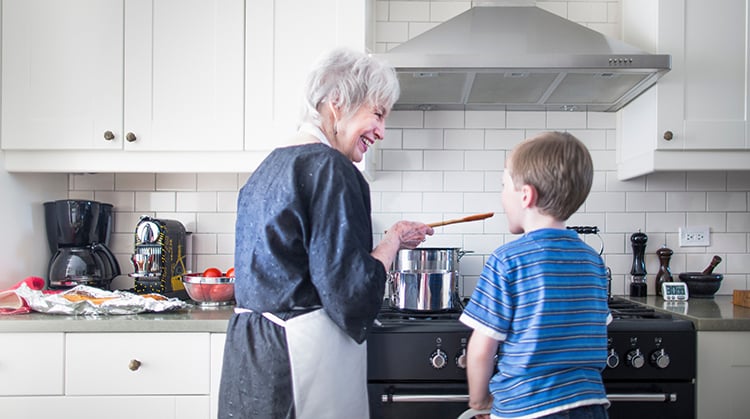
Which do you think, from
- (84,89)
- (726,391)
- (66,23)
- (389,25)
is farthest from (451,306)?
(66,23)

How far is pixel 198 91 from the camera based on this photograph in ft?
6.43

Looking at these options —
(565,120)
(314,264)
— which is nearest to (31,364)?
(314,264)

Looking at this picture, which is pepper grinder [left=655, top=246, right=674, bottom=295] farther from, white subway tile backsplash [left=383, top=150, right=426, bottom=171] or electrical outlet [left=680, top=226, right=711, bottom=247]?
white subway tile backsplash [left=383, top=150, right=426, bottom=171]

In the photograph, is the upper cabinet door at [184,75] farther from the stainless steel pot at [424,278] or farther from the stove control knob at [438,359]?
the stove control knob at [438,359]

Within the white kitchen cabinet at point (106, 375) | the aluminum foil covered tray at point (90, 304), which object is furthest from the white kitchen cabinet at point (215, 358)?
the aluminum foil covered tray at point (90, 304)

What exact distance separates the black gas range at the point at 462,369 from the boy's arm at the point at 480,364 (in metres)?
0.35

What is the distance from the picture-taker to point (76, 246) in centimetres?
212

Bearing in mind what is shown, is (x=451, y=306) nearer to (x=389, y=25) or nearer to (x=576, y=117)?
(x=576, y=117)

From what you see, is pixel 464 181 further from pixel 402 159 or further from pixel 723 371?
pixel 723 371

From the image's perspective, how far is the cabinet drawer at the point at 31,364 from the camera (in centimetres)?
163

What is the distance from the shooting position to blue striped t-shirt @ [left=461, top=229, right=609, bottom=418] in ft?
3.66

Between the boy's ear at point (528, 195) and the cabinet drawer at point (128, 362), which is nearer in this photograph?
the boy's ear at point (528, 195)

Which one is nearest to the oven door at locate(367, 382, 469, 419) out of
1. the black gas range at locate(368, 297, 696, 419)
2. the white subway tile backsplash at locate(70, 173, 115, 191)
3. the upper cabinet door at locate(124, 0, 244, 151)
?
the black gas range at locate(368, 297, 696, 419)

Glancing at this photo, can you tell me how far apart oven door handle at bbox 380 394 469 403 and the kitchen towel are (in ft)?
3.86
